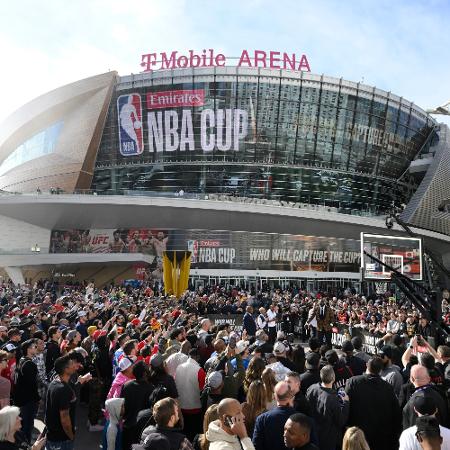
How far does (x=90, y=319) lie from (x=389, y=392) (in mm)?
11761

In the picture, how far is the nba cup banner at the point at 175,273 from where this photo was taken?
24188 millimetres

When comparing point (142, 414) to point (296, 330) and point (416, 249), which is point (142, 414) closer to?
point (416, 249)

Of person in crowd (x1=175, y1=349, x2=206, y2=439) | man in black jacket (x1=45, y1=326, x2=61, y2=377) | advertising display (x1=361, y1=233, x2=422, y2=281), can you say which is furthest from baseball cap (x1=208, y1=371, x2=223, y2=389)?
advertising display (x1=361, y1=233, x2=422, y2=281)

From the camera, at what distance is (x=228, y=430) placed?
4344mm

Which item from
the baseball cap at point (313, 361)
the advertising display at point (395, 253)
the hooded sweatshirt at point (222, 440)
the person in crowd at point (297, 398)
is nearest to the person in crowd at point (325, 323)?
the advertising display at point (395, 253)

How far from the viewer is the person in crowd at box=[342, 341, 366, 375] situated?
8.22 metres

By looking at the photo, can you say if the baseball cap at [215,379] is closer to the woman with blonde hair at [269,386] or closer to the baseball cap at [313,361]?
the woman with blonde hair at [269,386]

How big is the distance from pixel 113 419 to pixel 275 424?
10.2 feet

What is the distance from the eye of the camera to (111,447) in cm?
700

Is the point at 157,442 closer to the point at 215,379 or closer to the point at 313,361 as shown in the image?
the point at 215,379

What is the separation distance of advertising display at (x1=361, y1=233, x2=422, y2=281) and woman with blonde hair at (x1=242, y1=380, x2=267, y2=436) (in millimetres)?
12181

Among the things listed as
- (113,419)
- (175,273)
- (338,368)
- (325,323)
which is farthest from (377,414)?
(175,273)

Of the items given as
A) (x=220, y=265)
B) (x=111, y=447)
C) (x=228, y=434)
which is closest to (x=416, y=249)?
(x=111, y=447)

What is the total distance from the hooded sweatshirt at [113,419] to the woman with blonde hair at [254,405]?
6.66ft
